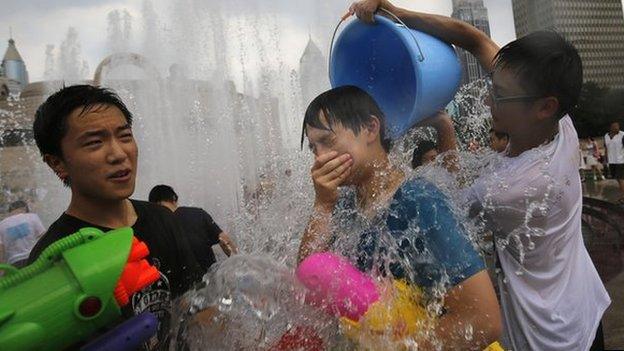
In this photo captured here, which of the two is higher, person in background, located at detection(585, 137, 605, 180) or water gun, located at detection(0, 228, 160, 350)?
water gun, located at detection(0, 228, 160, 350)

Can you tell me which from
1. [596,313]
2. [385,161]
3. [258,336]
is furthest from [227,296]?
[596,313]

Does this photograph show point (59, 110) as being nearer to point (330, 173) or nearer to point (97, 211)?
point (97, 211)

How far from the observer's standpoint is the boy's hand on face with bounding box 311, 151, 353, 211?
1.60 meters

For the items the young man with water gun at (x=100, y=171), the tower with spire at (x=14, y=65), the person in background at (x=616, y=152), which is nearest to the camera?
the young man with water gun at (x=100, y=171)

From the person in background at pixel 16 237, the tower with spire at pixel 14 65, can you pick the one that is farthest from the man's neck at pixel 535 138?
the tower with spire at pixel 14 65

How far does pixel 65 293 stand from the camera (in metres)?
1.12

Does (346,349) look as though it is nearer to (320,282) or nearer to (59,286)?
(320,282)

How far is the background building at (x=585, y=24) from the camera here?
451 centimetres

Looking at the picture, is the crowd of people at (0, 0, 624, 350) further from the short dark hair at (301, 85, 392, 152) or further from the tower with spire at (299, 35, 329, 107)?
the tower with spire at (299, 35, 329, 107)

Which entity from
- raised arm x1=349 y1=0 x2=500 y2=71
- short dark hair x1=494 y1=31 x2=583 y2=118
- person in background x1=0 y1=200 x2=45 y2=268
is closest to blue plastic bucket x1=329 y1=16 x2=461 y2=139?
raised arm x1=349 y1=0 x2=500 y2=71

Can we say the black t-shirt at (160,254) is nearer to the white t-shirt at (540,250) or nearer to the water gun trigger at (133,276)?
the water gun trigger at (133,276)

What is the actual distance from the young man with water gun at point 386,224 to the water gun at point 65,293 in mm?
644

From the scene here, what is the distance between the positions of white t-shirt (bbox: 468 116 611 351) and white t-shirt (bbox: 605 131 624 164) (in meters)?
9.65

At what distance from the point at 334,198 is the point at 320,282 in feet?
1.06
